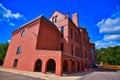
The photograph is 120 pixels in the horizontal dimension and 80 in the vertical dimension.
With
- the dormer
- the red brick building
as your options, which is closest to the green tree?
the red brick building

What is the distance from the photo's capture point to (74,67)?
64.7 ft

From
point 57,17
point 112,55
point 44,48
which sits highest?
point 57,17

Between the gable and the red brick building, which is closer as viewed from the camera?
the red brick building

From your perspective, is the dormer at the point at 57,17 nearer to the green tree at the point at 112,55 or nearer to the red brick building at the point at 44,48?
the red brick building at the point at 44,48

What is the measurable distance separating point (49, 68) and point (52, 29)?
832cm

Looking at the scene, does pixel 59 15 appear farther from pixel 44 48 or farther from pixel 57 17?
pixel 44 48

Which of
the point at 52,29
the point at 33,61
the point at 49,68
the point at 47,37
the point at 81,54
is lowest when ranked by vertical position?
the point at 49,68

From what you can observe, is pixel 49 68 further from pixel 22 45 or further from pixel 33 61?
pixel 22 45

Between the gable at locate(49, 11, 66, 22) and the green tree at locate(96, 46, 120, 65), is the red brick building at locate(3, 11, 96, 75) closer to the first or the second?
the gable at locate(49, 11, 66, 22)

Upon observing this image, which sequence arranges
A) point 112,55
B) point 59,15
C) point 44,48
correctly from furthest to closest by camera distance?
1. point 112,55
2. point 59,15
3. point 44,48

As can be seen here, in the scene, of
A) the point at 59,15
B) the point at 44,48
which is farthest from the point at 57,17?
the point at 44,48

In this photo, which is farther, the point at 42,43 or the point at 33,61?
the point at 42,43

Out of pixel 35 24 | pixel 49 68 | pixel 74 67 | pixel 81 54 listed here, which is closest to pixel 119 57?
pixel 81 54

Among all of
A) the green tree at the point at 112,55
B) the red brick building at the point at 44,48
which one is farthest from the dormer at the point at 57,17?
the green tree at the point at 112,55
